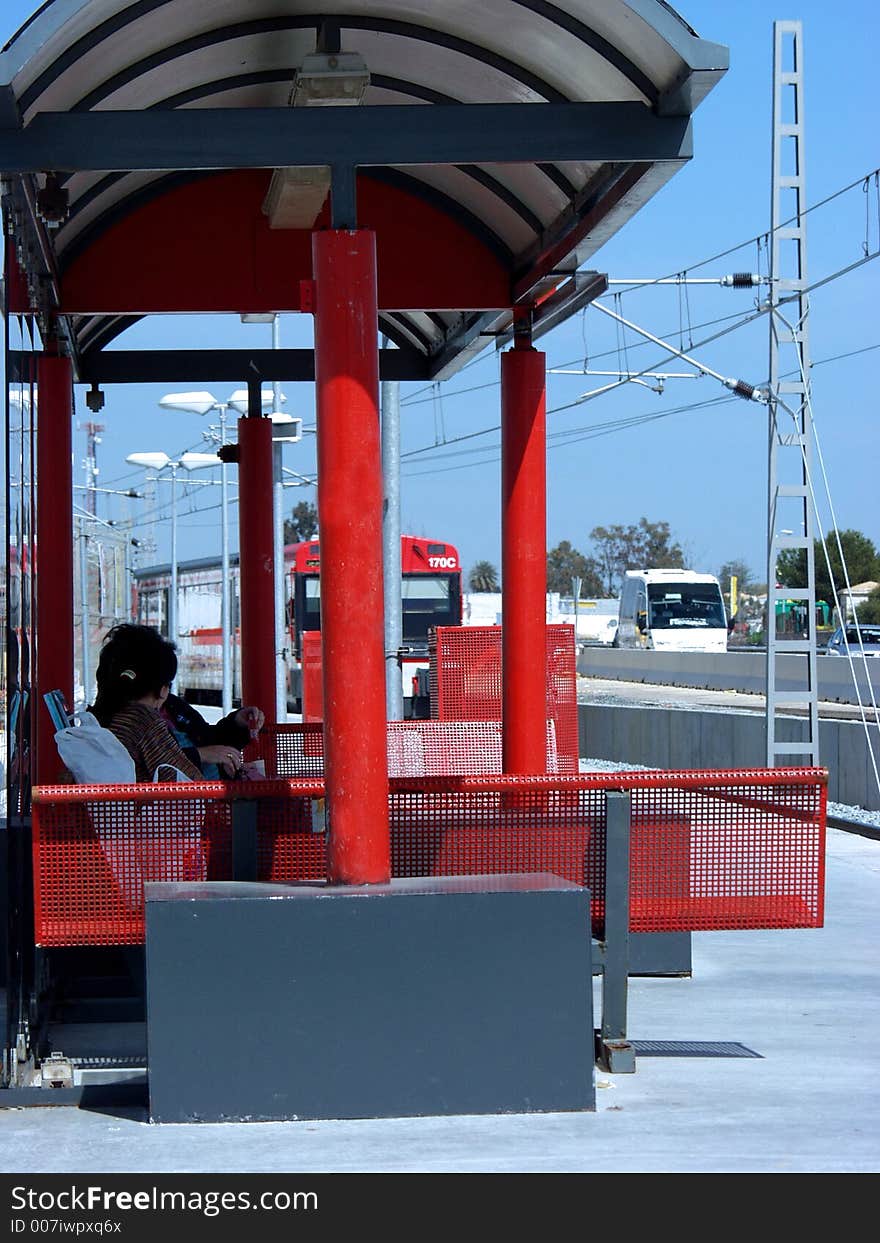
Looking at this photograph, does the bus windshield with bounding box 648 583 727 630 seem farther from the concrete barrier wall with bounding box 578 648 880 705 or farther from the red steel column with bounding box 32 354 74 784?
the red steel column with bounding box 32 354 74 784

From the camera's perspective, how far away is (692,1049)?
23.5 ft

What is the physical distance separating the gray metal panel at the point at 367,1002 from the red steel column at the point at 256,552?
4941mm

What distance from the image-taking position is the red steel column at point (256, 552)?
35.5ft

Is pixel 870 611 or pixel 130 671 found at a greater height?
pixel 870 611

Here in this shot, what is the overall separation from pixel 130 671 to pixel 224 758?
46.2 inches

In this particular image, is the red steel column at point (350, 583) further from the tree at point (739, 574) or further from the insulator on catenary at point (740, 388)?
the tree at point (739, 574)

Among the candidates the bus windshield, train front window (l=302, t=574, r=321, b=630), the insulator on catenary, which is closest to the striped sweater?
the insulator on catenary

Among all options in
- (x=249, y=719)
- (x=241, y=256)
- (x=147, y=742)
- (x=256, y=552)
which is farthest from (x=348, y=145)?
(x=256, y=552)

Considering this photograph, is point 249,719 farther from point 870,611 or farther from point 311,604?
point 870,611

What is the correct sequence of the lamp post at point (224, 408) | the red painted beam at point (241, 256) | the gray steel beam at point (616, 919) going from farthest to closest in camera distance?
the lamp post at point (224, 408), the red painted beam at point (241, 256), the gray steel beam at point (616, 919)

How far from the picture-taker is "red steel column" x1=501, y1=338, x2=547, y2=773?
891 centimetres

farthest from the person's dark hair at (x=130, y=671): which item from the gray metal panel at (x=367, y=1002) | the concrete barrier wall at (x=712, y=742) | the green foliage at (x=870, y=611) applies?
the green foliage at (x=870, y=611)

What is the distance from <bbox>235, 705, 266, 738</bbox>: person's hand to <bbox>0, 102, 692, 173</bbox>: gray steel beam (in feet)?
13.2

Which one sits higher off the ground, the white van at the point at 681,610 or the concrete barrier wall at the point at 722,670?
the white van at the point at 681,610
